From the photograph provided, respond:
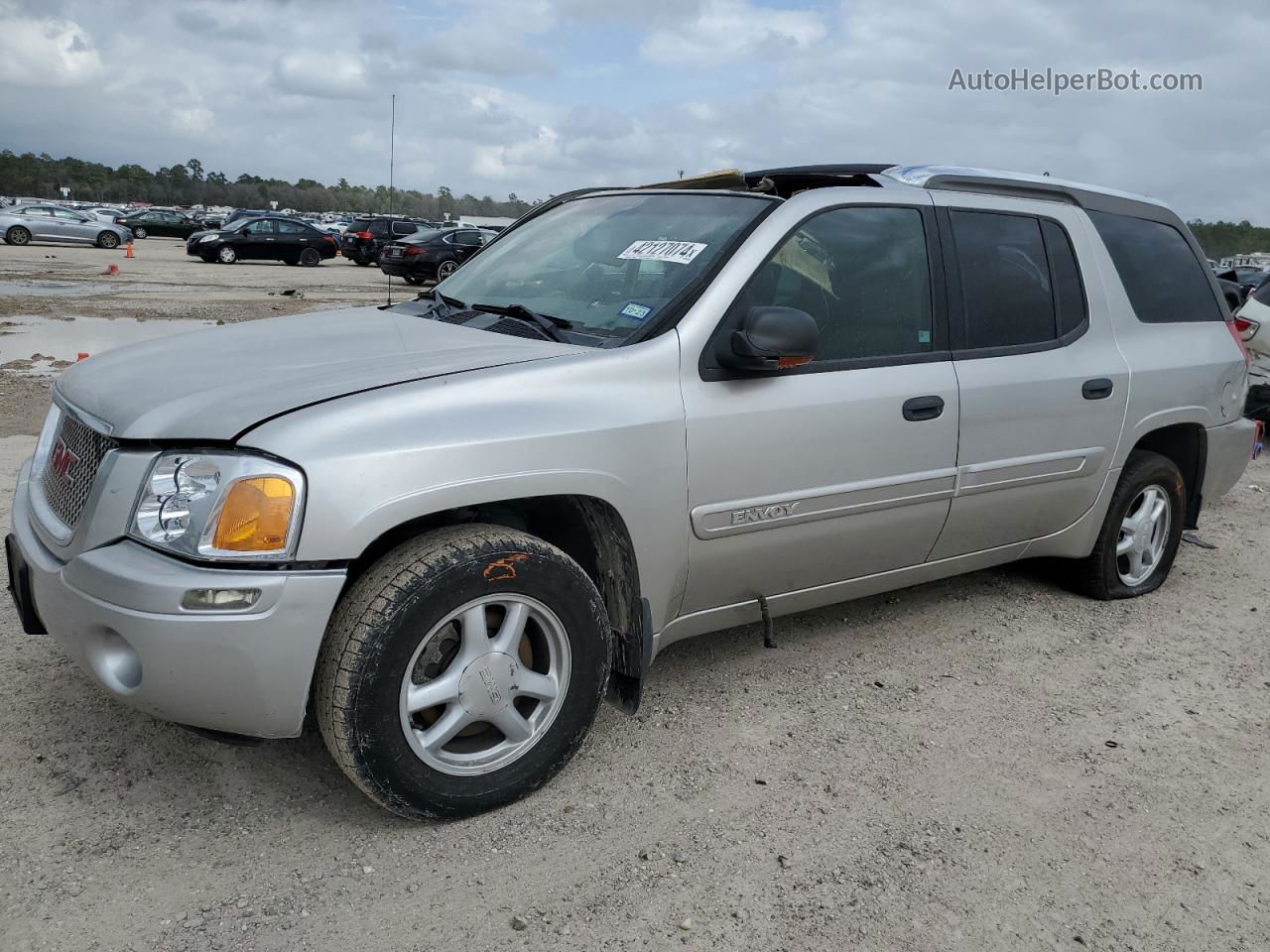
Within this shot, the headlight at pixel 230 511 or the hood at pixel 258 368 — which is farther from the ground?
the hood at pixel 258 368

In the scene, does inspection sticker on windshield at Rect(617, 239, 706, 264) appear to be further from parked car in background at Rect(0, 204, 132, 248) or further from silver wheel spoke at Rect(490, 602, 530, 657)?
parked car in background at Rect(0, 204, 132, 248)

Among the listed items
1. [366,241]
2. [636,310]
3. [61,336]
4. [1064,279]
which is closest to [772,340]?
[636,310]

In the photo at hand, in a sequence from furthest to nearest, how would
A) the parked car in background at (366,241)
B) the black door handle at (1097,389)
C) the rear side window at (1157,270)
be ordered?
the parked car in background at (366,241) < the rear side window at (1157,270) < the black door handle at (1097,389)

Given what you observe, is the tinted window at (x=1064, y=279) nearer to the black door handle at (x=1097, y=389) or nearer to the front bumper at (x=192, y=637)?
the black door handle at (x=1097, y=389)

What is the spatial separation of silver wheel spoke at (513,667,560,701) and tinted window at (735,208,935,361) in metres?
1.26

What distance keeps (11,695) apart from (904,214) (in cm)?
339

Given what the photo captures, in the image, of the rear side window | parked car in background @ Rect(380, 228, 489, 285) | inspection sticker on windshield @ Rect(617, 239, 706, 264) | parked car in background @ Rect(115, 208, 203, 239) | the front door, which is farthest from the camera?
parked car in background @ Rect(115, 208, 203, 239)

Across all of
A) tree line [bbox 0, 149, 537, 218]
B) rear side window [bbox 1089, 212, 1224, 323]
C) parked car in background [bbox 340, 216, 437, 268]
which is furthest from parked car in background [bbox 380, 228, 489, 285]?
tree line [bbox 0, 149, 537, 218]

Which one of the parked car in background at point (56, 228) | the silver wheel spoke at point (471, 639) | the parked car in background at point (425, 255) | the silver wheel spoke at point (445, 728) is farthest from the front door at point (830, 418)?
the parked car in background at point (56, 228)

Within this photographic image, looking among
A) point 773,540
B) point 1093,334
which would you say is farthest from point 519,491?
point 1093,334

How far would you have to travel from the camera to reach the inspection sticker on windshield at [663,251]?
11.2ft

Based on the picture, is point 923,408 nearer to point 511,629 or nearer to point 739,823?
point 739,823

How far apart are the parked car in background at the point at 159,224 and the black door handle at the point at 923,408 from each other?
45.9 m

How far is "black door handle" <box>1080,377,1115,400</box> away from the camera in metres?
4.22
